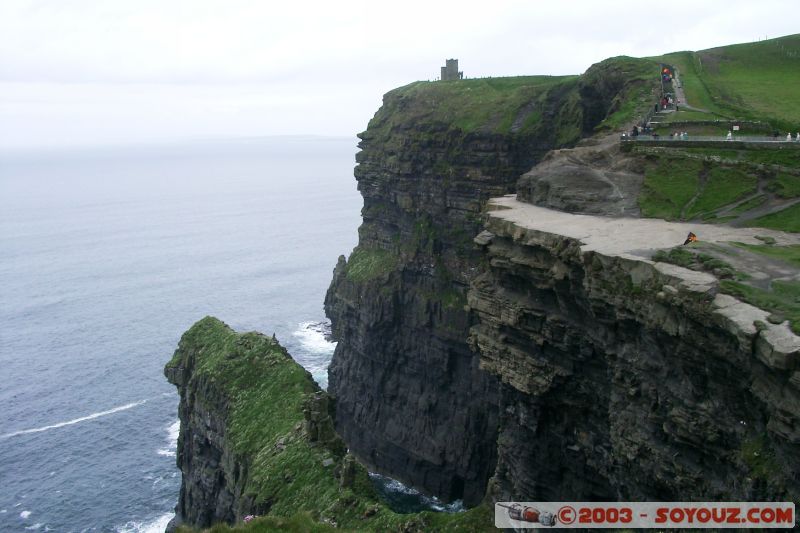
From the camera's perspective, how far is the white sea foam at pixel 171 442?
7956cm

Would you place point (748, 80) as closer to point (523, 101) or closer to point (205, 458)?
point (523, 101)

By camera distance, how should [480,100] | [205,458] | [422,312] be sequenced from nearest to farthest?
[205,458] < [422,312] < [480,100]

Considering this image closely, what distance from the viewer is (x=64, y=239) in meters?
196

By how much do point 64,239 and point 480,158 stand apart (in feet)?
501

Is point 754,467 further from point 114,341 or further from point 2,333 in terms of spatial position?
point 2,333

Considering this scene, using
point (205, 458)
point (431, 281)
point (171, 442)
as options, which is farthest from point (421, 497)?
point (171, 442)

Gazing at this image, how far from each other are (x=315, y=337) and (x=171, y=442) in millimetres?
37803

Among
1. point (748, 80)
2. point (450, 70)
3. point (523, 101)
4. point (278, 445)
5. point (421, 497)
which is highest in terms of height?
point (450, 70)

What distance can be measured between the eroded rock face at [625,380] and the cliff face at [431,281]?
2683 cm

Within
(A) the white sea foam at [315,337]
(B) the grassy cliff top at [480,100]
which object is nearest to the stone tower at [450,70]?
(B) the grassy cliff top at [480,100]

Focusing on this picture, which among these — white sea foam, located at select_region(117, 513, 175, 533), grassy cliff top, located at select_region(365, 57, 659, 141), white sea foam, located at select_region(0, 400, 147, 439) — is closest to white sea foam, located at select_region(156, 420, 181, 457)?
white sea foam, located at select_region(0, 400, 147, 439)

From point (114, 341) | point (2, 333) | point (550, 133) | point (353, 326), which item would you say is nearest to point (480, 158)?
point (550, 133)

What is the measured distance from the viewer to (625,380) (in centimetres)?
3528

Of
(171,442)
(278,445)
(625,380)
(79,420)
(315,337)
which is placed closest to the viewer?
(625,380)
